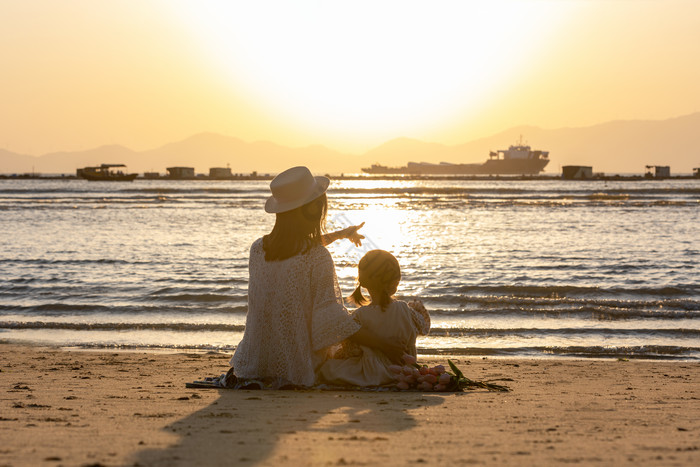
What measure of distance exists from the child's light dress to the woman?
3.4 inches

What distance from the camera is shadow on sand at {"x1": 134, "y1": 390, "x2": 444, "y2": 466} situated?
10.5 feet

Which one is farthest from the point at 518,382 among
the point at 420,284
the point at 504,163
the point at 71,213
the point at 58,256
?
the point at 504,163

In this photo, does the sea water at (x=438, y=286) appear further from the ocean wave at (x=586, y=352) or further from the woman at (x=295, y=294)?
the woman at (x=295, y=294)

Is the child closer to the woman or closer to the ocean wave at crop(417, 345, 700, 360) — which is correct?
the woman

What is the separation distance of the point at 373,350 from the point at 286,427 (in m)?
1.52

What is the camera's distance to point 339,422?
13.0 feet

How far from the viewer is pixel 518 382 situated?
5.94m

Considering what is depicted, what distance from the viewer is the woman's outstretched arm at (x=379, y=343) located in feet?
16.8

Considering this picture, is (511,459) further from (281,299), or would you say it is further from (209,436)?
(281,299)

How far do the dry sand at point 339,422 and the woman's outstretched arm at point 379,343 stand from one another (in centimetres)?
37

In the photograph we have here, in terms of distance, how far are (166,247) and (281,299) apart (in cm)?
1345

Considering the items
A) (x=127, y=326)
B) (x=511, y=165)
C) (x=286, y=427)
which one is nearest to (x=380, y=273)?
(x=286, y=427)

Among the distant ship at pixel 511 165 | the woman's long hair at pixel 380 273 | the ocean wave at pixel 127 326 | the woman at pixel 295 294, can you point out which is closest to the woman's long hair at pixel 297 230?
the woman at pixel 295 294

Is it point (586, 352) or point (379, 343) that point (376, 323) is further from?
A: point (586, 352)
